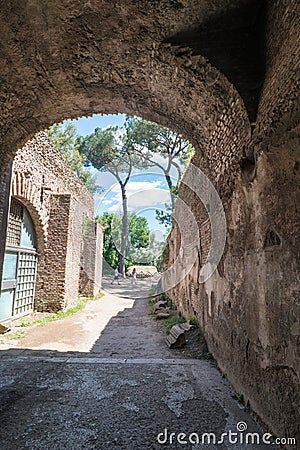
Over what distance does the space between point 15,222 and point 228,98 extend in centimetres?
566

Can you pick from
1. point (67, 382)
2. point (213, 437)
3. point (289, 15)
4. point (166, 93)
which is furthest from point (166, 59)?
point (67, 382)

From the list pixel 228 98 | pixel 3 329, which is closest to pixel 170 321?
pixel 3 329

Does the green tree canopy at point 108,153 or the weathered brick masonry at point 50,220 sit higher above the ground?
the green tree canopy at point 108,153

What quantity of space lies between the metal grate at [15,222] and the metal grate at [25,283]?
0.43m

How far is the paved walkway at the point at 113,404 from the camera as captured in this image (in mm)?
1926

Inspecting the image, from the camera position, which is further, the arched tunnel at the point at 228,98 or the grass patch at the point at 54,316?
the grass patch at the point at 54,316

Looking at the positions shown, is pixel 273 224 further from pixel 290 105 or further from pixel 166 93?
pixel 166 93

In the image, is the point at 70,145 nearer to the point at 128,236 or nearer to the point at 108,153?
the point at 108,153

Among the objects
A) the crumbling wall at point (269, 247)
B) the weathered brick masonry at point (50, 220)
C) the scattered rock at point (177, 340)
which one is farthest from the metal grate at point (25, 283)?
the crumbling wall at point (269, 247)

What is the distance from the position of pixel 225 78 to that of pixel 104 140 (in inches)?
739

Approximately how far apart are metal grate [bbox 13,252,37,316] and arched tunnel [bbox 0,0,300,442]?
4089 mm

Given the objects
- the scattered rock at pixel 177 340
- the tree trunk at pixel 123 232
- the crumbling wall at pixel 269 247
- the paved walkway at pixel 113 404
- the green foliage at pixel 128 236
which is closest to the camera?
the crumbling wall at pixel 269 247

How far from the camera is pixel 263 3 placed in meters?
2.23

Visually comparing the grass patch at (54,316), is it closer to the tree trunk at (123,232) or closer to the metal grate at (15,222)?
the metal grate at (15,222)
